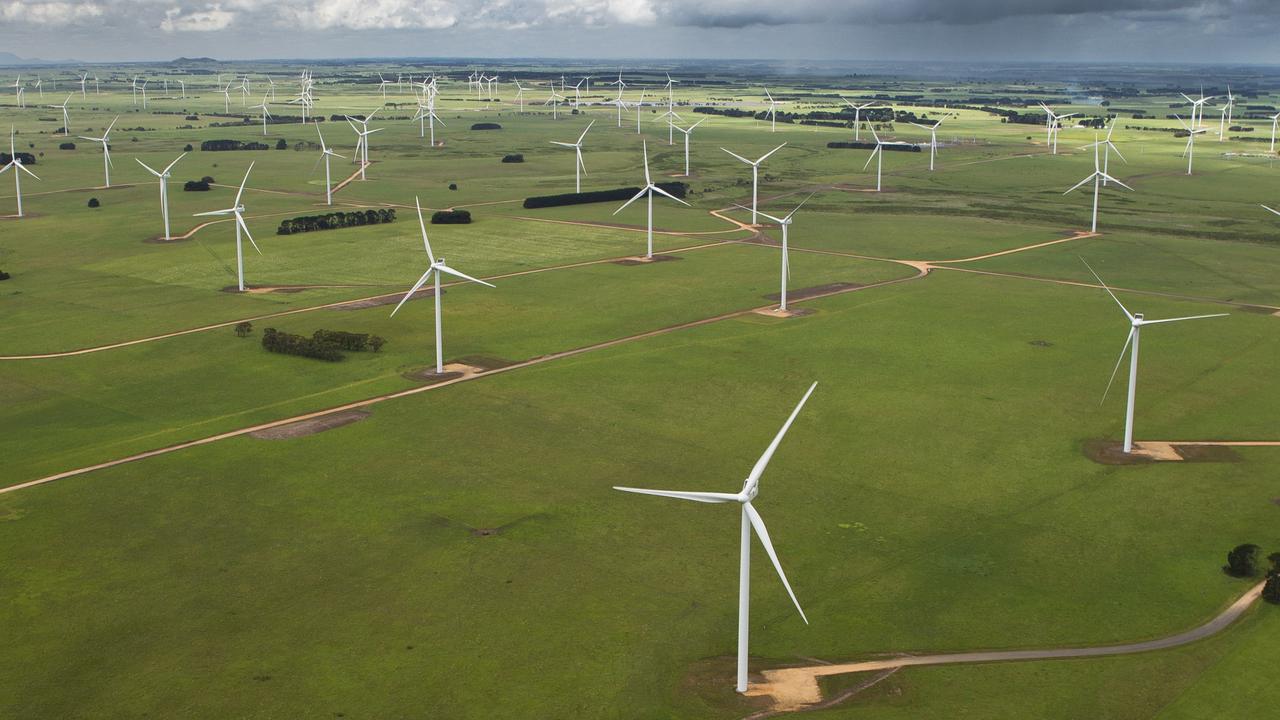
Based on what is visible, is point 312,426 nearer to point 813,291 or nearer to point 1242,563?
point 1242,563

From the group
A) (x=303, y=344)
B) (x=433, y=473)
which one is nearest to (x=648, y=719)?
(x=433, y=473)

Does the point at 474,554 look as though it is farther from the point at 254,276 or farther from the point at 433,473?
the point at 254,276

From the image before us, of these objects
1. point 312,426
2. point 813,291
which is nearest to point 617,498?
point 312,426

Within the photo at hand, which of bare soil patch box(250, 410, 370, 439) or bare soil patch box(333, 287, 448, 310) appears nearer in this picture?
bare soil patch box(250, 410, 370, 439)

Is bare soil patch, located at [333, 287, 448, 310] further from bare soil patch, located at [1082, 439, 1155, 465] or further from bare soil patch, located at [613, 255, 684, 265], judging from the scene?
bare soil patch, located at [1082, 439, 1155, 465]

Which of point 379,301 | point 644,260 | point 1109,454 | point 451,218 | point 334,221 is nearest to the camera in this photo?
point 1109,454

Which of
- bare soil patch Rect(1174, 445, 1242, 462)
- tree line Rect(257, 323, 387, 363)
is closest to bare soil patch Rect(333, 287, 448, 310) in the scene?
tree line Rect(257, 323, 387, 363)

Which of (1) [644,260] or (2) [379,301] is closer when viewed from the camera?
(2) [379,301]
